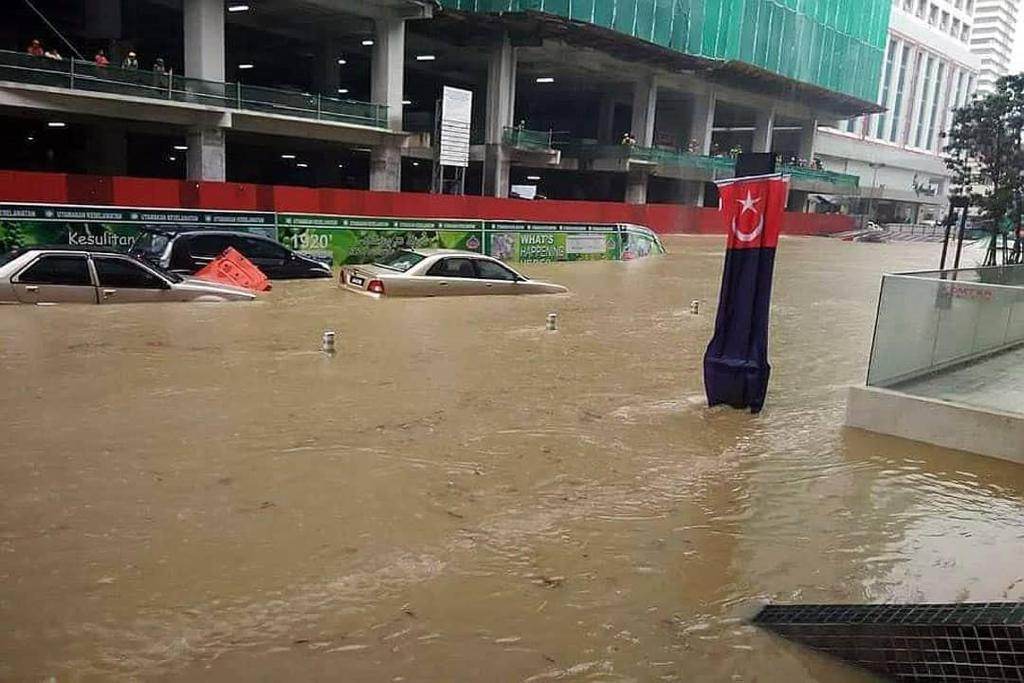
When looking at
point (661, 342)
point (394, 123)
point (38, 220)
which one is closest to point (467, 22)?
point (394, 123)

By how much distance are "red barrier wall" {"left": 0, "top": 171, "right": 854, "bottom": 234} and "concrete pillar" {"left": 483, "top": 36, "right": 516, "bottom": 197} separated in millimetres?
6665

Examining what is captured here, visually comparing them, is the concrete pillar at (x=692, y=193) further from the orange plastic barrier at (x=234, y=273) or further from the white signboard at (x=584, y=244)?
the orange plastic barrier at (x=234, y=273)

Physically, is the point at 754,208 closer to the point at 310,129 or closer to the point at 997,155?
the point at 997,155

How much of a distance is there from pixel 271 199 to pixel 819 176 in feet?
158

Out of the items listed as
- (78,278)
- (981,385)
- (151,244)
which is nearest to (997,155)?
(981,385)

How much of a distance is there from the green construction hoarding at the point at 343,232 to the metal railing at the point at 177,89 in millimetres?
10051

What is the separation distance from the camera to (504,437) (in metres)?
7.56

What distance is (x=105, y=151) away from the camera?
110ft

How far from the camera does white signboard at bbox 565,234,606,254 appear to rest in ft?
89.7

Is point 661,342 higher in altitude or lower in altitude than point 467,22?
lower

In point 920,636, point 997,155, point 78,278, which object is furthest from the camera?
point 997,155

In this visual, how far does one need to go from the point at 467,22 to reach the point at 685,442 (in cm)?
3444


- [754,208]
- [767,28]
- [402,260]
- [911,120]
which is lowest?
[402,260]

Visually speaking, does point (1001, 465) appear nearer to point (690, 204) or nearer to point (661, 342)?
point (661, 342)
